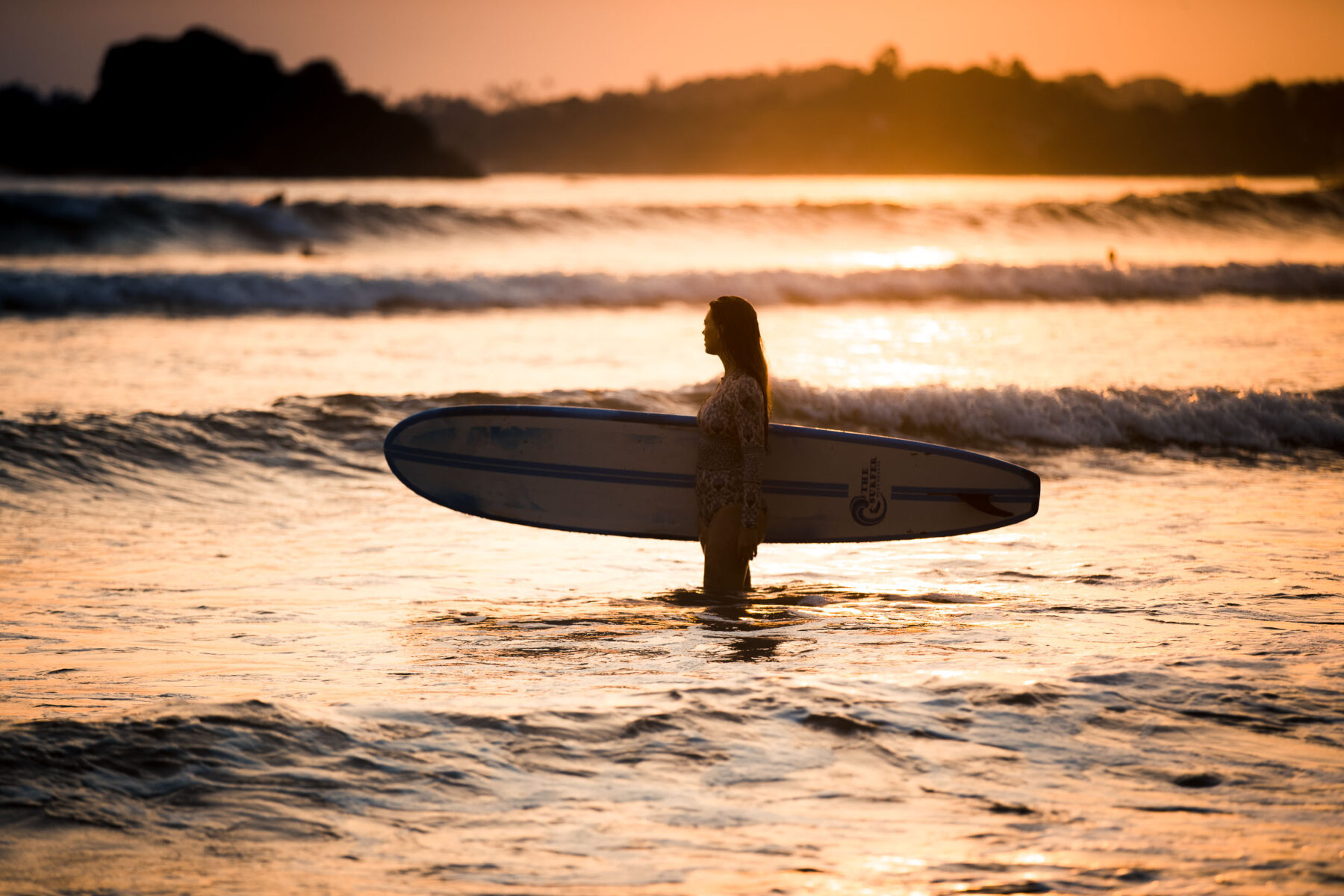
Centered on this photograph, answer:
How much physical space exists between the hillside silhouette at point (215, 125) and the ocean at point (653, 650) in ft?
328

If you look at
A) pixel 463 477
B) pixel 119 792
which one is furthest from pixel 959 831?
pixel 463 477

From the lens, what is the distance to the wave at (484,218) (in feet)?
94.8

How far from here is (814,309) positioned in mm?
21578

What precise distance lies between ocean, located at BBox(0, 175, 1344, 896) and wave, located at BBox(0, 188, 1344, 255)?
15.6 m

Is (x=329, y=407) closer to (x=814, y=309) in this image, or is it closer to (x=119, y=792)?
(x=119, y=792)

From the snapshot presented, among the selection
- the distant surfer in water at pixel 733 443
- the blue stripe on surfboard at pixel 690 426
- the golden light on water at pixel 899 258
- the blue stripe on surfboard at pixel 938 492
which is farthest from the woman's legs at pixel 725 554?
the golden light on water at pixel 899 258

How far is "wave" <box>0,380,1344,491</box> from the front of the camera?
8773 mm

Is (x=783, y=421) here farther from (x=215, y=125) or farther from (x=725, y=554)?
(x=215, y=125)

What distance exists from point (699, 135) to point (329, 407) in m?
109

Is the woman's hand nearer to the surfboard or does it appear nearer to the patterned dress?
the patterned dress

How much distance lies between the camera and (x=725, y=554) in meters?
5.57

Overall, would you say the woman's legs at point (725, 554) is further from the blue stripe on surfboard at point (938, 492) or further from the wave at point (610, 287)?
the wave at point (610, 287)

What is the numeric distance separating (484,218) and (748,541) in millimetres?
29507

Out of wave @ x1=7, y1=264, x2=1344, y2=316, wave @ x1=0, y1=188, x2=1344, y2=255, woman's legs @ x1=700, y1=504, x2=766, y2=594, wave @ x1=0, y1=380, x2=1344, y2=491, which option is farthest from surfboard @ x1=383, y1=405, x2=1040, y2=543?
wave @ x1=0, y1=188, x2=1344, y2=255
